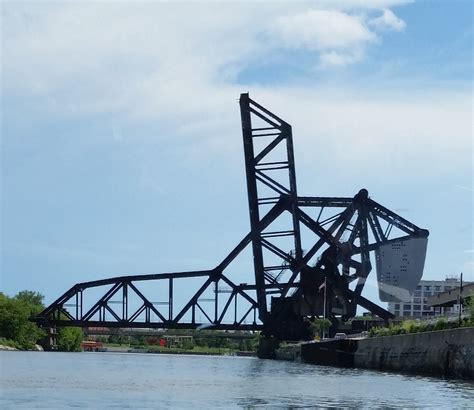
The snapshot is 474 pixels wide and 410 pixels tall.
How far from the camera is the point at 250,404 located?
3177 centimetres

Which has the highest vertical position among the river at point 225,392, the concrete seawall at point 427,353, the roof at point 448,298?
the roof at point 448,298

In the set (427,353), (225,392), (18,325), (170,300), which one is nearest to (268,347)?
(170,300)

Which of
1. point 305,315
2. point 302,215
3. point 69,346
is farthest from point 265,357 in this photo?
point 69,346

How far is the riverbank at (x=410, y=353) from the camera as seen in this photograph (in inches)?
1865

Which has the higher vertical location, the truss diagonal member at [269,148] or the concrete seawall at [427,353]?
the truss diagonal member at [269,148]

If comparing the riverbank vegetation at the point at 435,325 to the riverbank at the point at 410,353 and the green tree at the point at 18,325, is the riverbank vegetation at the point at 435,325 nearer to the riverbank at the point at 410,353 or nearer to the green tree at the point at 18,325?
the riverbank at the point at 410,353

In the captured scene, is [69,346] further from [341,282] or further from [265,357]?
[341,282]

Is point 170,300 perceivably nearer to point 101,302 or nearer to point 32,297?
point 101,302

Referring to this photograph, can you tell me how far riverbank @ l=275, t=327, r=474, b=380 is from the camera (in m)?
47.4

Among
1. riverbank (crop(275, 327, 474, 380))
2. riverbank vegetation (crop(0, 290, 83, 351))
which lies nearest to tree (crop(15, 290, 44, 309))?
riverbank vegetation (crop(0, 290, 83, 351))

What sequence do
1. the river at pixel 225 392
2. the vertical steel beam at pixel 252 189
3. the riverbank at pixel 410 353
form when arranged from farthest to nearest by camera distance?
the vertical steel beam at pixel 252 189, the riverbank at pixel 410 353, the river at pixel 225 392

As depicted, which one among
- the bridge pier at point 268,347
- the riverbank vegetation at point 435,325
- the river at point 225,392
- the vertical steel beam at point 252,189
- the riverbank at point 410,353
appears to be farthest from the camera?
the bridge pier at point 268,347

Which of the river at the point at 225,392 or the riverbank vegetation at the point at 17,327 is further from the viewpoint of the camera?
the riverbank vegetation at the point at 17,327

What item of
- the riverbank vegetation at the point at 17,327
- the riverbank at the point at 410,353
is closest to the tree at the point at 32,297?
the riverbank vegetation at the point at 17,327
